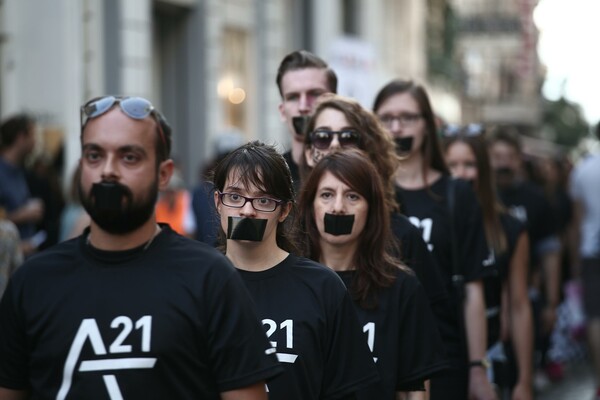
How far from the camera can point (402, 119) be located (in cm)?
624

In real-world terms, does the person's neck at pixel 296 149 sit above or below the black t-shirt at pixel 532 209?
above

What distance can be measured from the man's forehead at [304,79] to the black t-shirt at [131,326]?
268 centimetres

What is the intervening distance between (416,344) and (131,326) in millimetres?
1772

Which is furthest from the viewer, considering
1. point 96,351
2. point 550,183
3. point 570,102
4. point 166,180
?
point 570,102

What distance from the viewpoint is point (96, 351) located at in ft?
10.3

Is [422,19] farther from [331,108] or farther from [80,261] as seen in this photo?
[80,261]

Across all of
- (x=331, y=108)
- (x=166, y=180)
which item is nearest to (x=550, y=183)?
(x=331, y=108)

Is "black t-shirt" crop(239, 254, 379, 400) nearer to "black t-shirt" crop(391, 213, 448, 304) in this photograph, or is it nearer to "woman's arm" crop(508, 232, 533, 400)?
"black t-shirt" crop(391, 213, 448, 304)

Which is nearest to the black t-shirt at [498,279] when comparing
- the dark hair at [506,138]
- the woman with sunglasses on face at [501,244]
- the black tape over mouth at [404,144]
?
the woman with sunglasses on face at [501,244]

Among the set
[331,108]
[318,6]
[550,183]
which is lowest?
[550,183]

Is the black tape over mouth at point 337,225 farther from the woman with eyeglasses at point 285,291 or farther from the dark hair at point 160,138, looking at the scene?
the dark hair at point 160,138

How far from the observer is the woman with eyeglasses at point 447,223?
5.98 m

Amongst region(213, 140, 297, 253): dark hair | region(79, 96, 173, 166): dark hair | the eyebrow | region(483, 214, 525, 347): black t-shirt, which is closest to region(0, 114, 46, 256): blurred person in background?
region(483, 214, 525, 347): black t-shirt

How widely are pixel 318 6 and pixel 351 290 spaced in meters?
17.6
